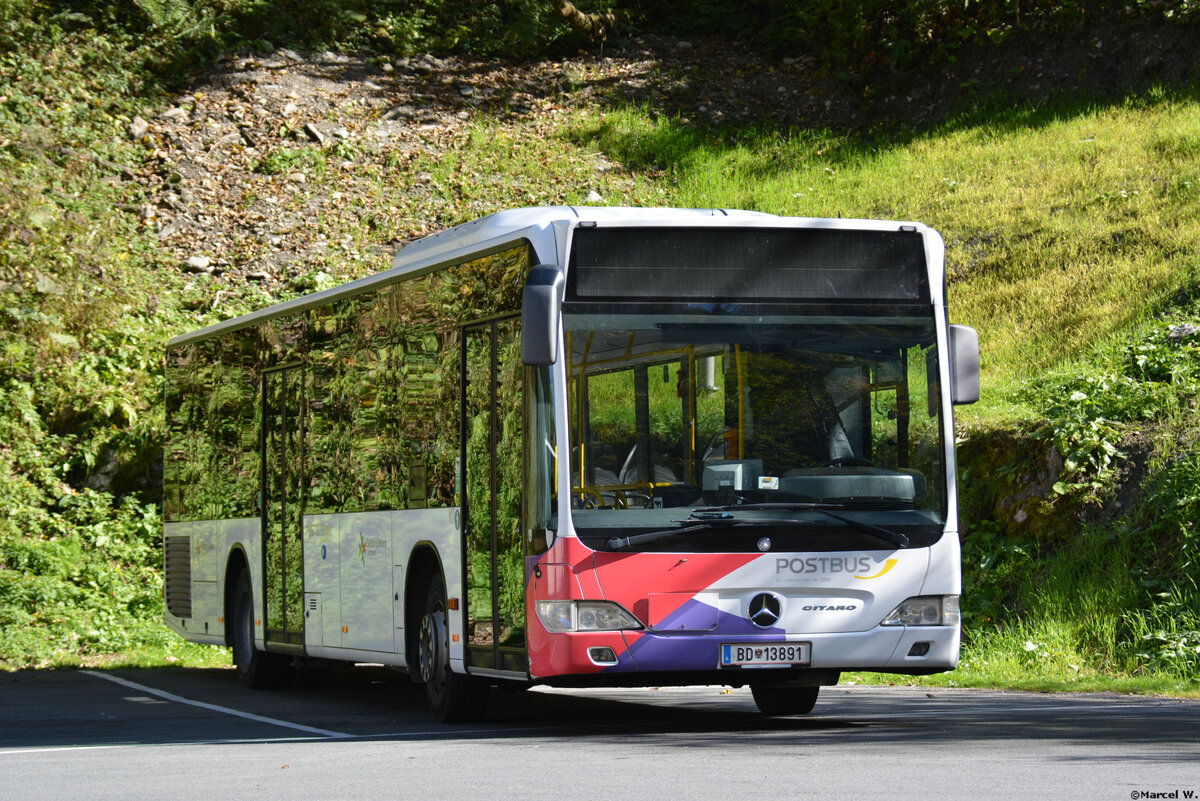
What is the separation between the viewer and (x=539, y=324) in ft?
32.4

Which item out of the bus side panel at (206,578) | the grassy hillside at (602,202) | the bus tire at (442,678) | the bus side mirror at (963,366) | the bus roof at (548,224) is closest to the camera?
the bus roof at (548,224)

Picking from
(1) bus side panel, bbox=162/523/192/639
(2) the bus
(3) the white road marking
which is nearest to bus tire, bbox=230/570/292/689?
(3) the white road marking

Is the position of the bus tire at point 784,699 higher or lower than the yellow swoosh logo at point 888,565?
lower

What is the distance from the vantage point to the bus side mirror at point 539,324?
984cm

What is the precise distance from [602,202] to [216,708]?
1808 cm

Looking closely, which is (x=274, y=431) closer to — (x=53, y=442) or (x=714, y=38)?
(x=53, y=442)

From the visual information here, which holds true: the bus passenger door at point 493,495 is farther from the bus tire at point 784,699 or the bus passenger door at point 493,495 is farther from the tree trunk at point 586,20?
the tree trunk at point 586,20

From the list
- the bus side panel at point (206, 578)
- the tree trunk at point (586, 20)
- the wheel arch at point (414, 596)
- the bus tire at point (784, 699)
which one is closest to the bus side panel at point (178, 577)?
the bus side panel at point (206, 578)

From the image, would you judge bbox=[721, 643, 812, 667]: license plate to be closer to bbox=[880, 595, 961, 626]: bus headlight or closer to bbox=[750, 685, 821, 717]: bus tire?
bbox=[880, 595, 961, 626]: bus headlight

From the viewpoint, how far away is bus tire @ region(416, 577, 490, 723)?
11641 mm

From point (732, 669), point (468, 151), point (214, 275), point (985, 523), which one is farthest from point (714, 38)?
point (732, 669)

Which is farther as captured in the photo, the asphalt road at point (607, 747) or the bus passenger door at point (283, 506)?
the bus passenger door at point (283, 506)

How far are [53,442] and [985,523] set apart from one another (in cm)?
1283

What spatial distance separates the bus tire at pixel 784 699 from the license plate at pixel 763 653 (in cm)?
178
